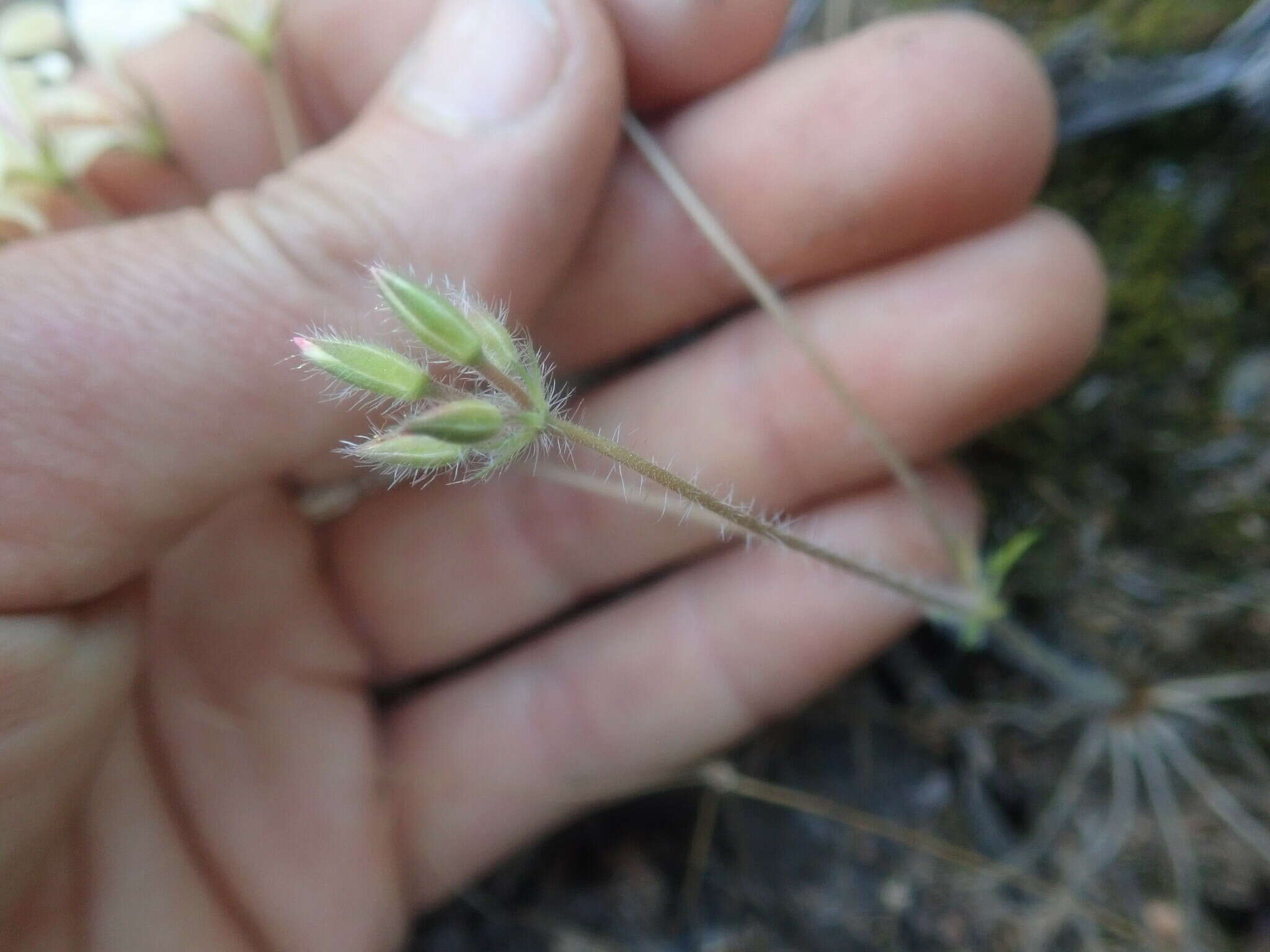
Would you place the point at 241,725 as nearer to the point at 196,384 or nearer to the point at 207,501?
the point at 207,501

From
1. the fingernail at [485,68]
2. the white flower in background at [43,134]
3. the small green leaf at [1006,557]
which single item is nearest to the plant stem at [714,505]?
the small green leaf at [1006,557]

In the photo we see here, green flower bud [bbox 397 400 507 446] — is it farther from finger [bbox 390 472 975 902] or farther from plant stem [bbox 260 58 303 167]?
finger [bbox 390 472 975 902]

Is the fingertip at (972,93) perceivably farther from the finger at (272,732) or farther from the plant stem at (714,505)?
the finger at (272,732)

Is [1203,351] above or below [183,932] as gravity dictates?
below

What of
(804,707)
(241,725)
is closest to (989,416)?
(804,707)

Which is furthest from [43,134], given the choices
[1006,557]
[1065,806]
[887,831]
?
[1065,806]

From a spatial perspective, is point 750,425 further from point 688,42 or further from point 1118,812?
point 1118,812

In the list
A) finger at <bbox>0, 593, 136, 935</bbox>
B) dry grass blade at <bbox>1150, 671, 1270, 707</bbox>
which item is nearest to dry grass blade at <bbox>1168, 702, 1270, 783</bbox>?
dry grass blade at <bbox>1150, 671, 1270, 707</bbox>
